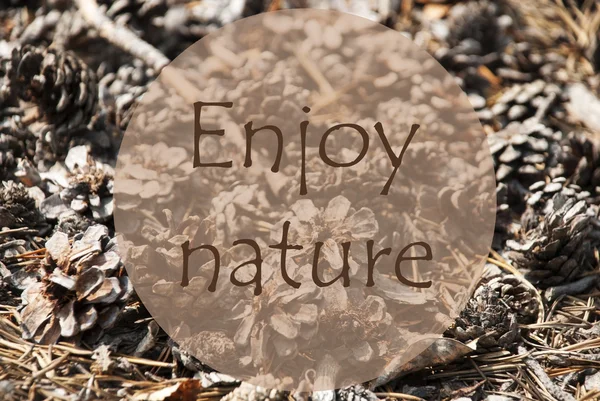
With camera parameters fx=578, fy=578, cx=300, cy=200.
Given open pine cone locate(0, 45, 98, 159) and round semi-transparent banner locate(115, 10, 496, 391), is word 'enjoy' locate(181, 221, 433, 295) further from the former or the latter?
open pine cone locate(0, 45, 98, 159)

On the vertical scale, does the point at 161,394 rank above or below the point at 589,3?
below

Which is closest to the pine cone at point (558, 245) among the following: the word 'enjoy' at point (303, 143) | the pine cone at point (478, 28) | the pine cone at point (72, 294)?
the word 'enjoy' at point (303, 143)

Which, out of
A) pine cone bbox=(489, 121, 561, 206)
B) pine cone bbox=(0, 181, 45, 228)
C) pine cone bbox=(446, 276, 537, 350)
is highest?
pine cone bbox=(0, 181, 45, 228)

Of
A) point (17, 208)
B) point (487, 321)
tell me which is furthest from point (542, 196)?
point (17, 208)

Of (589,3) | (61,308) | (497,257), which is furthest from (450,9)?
(61,308)

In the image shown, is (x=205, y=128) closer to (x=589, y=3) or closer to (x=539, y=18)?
(x=539, y=18)

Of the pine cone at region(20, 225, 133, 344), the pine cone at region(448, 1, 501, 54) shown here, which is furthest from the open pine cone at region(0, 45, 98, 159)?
the pine cone at region(448, 1, 501, 54)
